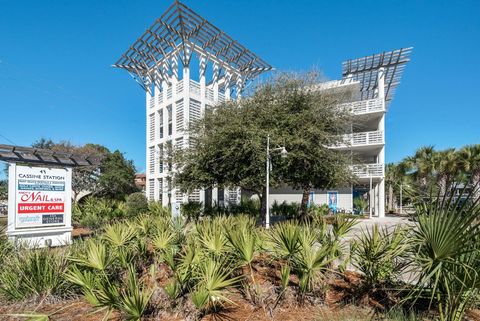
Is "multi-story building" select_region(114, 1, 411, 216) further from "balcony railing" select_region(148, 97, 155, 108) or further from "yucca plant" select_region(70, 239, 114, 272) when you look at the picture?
"yucca plant" select_region(70, 239, 114, 272)

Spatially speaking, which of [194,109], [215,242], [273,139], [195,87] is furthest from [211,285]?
[195,87]

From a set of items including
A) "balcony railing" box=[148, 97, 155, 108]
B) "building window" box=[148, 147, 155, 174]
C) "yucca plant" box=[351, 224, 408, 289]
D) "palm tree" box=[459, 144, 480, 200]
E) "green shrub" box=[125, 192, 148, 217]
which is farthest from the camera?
"balcony railing" box=[148, 97, 155, 108]

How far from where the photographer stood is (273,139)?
41.1 ft

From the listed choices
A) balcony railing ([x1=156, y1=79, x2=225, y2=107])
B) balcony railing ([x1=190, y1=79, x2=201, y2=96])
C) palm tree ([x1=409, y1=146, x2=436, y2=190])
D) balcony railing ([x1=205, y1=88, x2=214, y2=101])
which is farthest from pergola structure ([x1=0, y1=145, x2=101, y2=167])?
palm tree ([x1=409, y1=146, x2=436, y2=190])

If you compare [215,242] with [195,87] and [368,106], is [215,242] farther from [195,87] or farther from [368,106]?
[368,106]

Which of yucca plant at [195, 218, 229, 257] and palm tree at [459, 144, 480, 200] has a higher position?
palm tree at [459, 144, 480, 200]

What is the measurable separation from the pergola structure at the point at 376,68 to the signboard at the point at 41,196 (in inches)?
997

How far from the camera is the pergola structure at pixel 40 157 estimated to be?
31.7 feet

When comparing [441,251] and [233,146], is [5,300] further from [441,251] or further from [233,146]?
[233,146]

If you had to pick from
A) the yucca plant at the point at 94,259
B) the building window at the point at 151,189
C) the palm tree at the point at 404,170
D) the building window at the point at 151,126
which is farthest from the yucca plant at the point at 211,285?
the palm tree at the point at 404,170

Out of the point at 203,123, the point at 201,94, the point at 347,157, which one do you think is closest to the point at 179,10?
the point at 201,94

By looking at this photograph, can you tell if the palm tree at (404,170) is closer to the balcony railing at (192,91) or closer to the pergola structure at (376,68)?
the pergola structure at (376,68)

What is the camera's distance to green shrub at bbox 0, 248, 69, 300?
552 cm

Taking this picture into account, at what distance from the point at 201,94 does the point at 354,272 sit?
60.8ft
